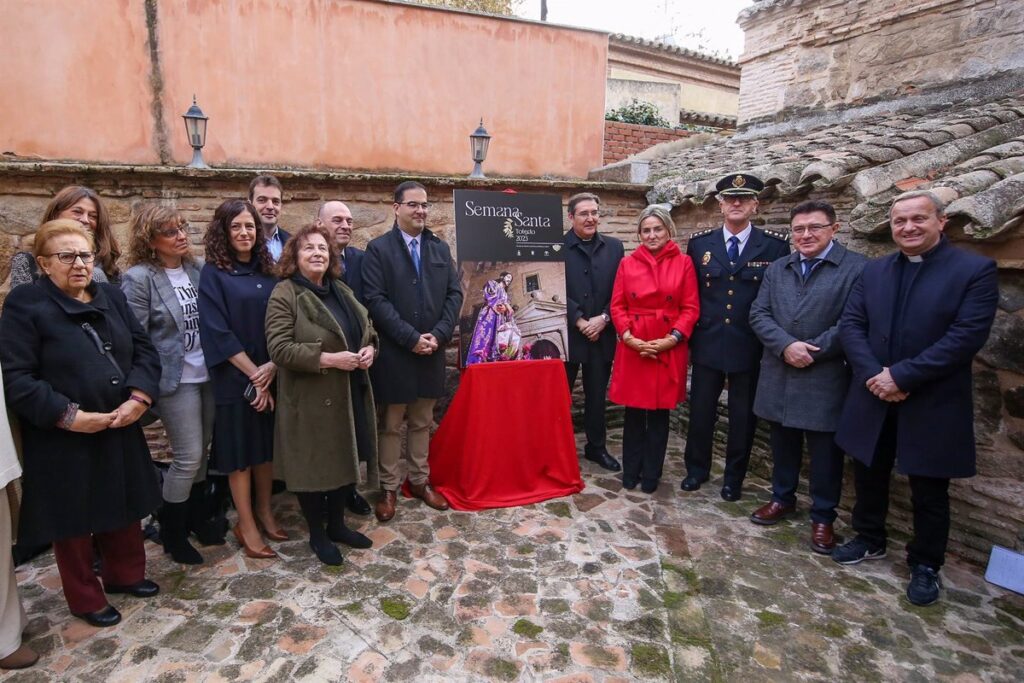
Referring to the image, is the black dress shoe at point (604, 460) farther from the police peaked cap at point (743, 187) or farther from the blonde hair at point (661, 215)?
the police peaked cap at point (743, 187)

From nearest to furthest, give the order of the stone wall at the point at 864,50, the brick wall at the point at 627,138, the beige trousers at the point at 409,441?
the beige trousers at the point at 409,441 < the stone wall at the point at 864,50 < the brick wall at the point at 627,138

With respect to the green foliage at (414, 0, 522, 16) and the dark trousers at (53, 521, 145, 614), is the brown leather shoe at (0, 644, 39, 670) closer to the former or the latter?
the dark trousers at (53, 521, 145, 614)

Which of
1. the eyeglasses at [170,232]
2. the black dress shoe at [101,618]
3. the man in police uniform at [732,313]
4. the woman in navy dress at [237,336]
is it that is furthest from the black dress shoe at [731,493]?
the eyeglasses at [170,232]

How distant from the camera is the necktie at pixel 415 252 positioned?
3775mm

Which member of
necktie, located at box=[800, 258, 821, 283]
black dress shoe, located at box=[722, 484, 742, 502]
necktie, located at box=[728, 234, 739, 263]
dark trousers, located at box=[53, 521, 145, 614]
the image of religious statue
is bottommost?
→ black dress shoe, located at box=[722, 484, 742, 502]

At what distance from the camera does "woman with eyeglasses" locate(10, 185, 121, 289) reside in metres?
2.74

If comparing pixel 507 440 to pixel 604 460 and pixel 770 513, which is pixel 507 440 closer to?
pixel 604 460

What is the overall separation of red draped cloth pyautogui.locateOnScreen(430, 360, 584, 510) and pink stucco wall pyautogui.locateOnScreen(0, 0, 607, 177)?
3561mm

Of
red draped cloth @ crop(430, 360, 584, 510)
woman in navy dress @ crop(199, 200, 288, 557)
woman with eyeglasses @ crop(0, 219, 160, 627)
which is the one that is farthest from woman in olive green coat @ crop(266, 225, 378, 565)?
red draped cloth @ crop(430, 360, 584, 510)

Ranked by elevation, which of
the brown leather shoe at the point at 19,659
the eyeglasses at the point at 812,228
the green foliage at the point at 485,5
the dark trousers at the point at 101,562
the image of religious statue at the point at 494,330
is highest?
the green foliage at the point at 485,5

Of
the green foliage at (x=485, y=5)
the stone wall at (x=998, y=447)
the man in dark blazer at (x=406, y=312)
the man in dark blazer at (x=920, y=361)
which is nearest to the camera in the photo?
the man in dark blazer at (x=920, y=361)

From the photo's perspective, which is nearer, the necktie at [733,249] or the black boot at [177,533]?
the black boot at [177,533]

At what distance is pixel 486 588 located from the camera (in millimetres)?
3121

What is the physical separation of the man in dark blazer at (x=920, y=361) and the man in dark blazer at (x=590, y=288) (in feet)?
5.59
